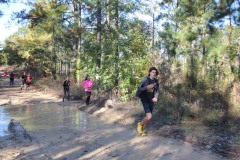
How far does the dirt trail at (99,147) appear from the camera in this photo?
23.1ft

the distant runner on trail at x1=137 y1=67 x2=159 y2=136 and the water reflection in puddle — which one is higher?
the distant runner on trail at x1=137 y1=67 x2=159 y2=136

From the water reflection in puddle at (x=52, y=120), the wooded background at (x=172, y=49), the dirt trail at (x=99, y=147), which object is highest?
the wooded background at (x=172, y=49)

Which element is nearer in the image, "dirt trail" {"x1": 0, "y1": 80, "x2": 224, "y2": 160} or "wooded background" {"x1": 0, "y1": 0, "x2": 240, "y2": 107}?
"dirt trail" {"x1": 0, "y1": 80, "x2": 224, "y2": 160}

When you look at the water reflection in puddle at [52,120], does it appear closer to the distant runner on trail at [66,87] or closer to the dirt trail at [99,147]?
the dirt trail at [99,147]

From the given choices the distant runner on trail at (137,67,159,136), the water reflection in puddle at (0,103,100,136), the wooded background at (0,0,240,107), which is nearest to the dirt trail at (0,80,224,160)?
the distant runner on trail at (137,67,159,136)

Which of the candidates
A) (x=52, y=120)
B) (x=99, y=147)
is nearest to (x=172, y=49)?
(x=52, y=120)

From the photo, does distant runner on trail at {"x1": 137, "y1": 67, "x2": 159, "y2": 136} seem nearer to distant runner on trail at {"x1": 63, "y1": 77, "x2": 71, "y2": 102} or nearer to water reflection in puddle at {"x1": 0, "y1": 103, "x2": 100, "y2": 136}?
water reflection in puddle at {"x1": 0, "y1": 103, "x2": 100, "y2": 136}

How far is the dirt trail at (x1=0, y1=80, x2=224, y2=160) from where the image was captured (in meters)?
7.03

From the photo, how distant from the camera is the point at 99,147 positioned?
791 cm

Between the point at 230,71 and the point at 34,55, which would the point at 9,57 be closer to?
the point at 34,55

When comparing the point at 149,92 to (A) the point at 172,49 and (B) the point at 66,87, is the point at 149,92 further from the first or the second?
(B) the point at 66,87

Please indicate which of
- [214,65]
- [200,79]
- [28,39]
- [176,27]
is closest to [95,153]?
[200,79]

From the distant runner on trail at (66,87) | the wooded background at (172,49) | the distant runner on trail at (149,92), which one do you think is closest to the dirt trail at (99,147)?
the distant runner on trail at (149,92)

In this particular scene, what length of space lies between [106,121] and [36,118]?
3.02 m
